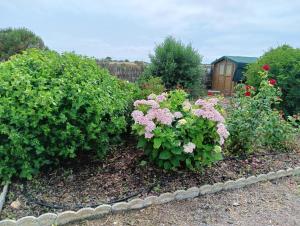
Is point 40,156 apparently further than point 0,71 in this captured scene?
No

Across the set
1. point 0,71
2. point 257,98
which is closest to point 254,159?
point 257,98

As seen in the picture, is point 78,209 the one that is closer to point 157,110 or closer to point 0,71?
point 157,110

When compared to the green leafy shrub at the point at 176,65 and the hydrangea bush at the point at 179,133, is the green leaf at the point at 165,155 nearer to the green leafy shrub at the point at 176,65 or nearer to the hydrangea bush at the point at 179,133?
the hydrangea bush at the point at 179,133

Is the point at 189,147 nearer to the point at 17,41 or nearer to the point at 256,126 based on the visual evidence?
the point at 256,126

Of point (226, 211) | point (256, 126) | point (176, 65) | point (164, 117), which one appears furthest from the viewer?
point (176, 65)

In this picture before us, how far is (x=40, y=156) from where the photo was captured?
3.30m

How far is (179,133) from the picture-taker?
3.15 meters

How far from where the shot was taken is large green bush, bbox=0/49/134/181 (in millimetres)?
3043

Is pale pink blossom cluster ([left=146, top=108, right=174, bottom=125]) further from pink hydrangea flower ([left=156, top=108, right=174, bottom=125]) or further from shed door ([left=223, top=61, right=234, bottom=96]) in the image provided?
shed door ([left=223, top=61, right=234, bottom=96])

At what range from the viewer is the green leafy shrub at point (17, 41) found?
13953 mm

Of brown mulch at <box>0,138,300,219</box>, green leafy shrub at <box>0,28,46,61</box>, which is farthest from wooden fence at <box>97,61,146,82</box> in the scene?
brown mulch at <box>0,138,300,219</box>

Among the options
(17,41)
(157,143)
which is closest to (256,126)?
(157,143)

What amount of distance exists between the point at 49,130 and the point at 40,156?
0.37 m

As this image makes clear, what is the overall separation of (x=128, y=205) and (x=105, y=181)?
1.71 ft
